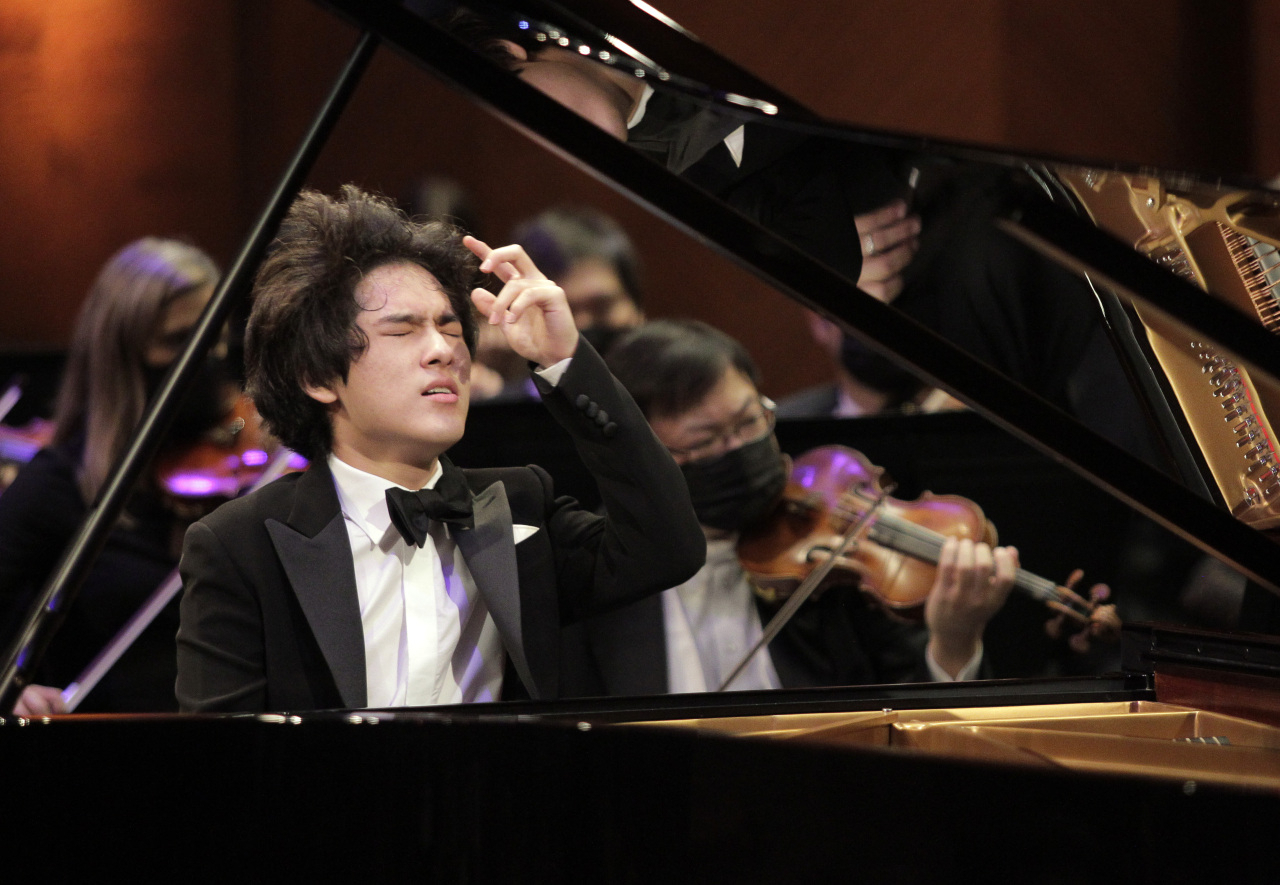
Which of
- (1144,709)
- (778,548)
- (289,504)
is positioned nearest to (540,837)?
(289,504)

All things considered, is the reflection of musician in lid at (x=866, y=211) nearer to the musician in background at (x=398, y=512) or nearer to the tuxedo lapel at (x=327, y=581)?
the musician in background at (x=398, y=512)

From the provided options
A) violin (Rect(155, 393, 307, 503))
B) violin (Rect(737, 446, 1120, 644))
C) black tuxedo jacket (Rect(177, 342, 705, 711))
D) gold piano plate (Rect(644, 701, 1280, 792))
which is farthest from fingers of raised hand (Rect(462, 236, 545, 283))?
violin (Rect(155, 393, 307, 503))

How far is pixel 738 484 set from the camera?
2613 mm

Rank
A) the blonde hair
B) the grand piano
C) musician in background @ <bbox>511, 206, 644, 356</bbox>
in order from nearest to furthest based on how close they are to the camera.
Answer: the grand piano, the blonde hair, musician in background @ <bbox>511, 206, 644, 356</bbox>

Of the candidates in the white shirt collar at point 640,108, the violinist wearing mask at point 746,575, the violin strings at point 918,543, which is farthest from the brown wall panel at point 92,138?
the white shirt collar at point 640,108

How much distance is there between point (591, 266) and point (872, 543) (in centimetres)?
110

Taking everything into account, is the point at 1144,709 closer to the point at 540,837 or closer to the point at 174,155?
the point at 540,837

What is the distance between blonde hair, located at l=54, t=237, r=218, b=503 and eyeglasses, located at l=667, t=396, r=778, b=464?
43.3 inches

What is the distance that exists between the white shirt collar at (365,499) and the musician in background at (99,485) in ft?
3.38

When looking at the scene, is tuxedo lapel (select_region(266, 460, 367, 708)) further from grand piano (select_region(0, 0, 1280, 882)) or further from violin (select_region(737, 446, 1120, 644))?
violin (select_region(737, 446, 1120, 644))

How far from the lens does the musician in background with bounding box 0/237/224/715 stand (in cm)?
255

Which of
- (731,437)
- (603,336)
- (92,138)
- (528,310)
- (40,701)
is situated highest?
(92,138)

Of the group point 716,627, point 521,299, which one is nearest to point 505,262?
point 521,299

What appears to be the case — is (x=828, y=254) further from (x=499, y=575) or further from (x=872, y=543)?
(x=872, y=543)
